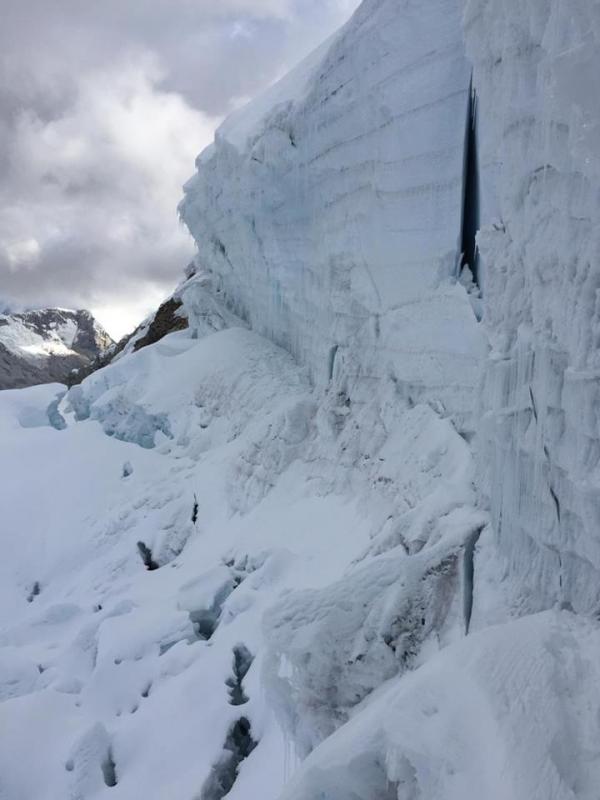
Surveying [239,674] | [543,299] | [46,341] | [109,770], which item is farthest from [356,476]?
[46,341]

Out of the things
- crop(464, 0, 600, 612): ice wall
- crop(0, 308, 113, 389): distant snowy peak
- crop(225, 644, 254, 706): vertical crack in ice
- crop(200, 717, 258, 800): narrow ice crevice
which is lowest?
crop(200, 717, 258, 800): narrow ice crevice

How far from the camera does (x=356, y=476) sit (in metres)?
7.41

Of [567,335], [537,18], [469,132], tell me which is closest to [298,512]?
[469,132]

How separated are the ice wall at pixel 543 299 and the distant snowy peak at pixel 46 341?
481 feet

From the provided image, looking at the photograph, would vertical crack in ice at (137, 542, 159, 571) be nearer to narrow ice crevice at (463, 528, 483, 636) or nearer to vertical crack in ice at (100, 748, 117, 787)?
vertical crack in ice at (100, 748, 117, 787)

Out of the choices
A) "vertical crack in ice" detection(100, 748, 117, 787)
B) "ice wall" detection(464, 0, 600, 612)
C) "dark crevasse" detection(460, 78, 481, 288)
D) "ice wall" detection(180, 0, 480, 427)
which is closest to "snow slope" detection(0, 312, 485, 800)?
"vertical crack in ice" detection(100, 748, 117, 787)

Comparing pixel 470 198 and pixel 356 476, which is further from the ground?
pixel 470 198

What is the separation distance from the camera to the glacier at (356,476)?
9.45ft

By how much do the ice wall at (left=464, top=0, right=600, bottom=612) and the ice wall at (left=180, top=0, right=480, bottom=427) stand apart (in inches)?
89.1

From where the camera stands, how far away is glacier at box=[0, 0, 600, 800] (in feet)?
9.45

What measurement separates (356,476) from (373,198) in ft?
10.6

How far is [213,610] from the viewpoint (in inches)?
286

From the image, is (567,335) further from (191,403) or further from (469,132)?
(191,403)

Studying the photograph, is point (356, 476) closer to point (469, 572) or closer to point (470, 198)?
point (470, 198)
